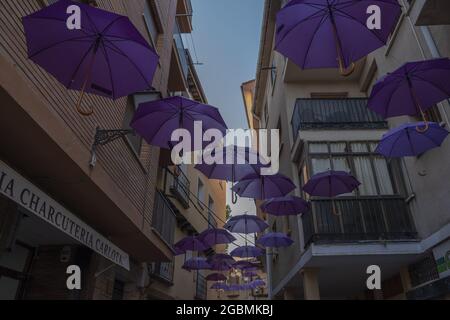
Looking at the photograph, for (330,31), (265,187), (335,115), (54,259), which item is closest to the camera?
(330,31)

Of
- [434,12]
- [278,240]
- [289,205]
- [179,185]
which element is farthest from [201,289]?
[434,12]

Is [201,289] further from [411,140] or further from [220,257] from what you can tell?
[411,140]

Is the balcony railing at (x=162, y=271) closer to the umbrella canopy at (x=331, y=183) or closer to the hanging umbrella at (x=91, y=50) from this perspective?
the umbrella canopy at (x=331, y=183)

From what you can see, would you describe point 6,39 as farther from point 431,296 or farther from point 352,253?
point 431,296

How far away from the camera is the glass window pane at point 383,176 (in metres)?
10.4

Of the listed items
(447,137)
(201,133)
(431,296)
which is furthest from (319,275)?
(201,133)

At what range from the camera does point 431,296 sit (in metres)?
8.09

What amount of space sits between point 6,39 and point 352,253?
345 inches

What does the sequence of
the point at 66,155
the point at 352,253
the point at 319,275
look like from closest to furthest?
the point at 66,155 < the point at 352,253 < the point at 319,275

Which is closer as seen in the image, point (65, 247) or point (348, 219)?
point (65, 247)

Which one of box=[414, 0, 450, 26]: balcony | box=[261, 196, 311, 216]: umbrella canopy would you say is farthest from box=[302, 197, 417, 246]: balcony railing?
box=[414, 0, 450, 26]: balcony

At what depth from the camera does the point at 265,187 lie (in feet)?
33.4

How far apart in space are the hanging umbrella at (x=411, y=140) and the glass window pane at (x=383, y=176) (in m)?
3.21

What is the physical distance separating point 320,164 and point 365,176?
1383mm
